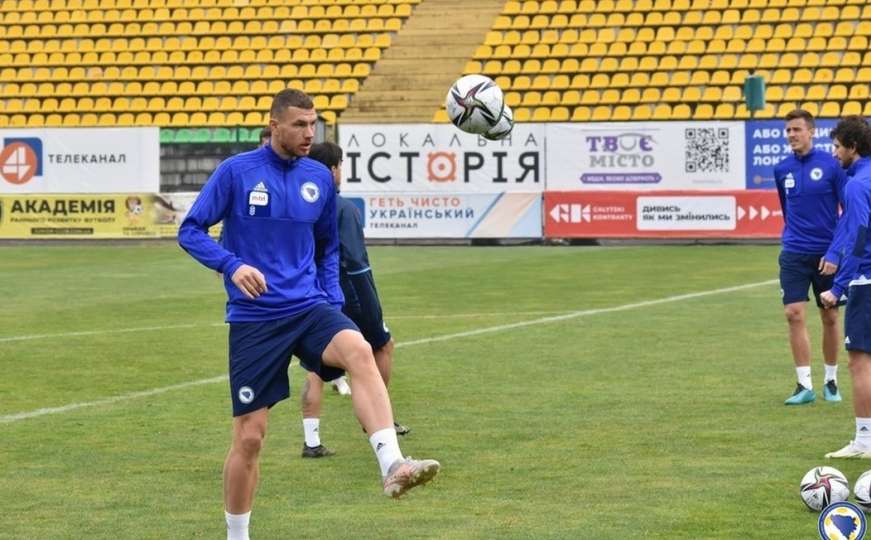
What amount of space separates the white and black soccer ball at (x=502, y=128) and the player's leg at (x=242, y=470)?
5295 mm

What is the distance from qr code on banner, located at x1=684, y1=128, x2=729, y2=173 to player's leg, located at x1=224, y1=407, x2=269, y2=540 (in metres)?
26.8

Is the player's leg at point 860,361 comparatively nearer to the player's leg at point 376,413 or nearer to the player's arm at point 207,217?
the player's leg at point 376,413

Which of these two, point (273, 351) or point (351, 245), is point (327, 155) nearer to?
point (351, 245)

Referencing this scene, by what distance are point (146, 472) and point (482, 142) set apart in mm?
25271

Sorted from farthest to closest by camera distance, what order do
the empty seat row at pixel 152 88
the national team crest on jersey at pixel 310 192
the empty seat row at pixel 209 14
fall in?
the empty seat row at pixel 209 14
the empty seat row at pixel 152 88
the national team crest on jersey at pixel 310 192

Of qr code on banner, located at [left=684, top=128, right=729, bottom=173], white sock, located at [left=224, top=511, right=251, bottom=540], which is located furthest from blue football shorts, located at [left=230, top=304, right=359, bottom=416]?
qr code on banner, located at [left=684, top=128, right=729, bottom=173]

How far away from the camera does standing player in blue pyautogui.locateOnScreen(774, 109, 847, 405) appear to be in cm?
1234

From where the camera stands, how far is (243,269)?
276 inches

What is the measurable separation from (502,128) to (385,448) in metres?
5.86

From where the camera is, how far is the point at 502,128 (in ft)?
40.3

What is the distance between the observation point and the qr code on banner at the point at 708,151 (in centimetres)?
3309

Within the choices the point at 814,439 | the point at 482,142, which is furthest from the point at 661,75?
the point at 814,439

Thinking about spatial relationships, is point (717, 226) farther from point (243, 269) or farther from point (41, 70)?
point (243, 269)

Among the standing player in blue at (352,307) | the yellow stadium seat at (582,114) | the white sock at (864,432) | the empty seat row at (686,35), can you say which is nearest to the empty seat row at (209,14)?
the empty seat row at (686,35)
